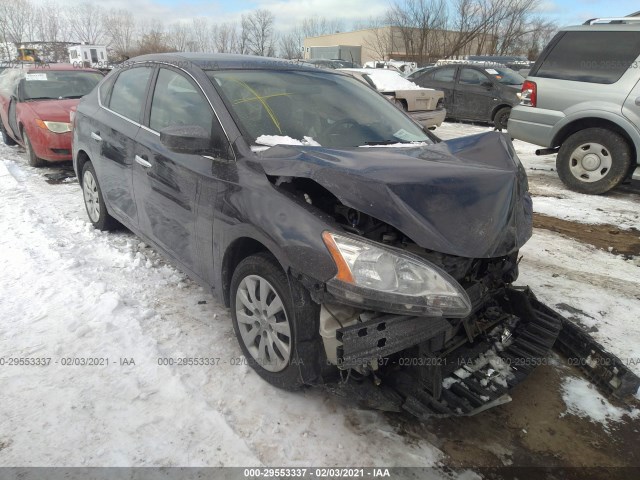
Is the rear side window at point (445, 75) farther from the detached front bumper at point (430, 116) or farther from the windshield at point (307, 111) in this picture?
the windshield at point (307, 111)

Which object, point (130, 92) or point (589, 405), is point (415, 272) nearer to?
point (589, 405)

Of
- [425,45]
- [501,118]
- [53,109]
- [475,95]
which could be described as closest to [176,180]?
[53,109]

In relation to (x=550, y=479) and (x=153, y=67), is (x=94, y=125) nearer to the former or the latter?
(x=153, y=67)

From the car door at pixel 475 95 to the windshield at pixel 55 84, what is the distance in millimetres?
9111

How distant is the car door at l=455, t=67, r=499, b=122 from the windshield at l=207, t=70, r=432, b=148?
368 inches

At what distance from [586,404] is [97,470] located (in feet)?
8.34

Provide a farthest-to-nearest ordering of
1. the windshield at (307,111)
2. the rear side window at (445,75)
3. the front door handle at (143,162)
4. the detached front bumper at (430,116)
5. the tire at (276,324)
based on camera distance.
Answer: the rear side window at (445,75) → the detached front bumper at (430,116) → the front door handle at (143,162) → the windshield at (307,111) → the tire at (276,324)

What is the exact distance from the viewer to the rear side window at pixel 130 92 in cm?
360

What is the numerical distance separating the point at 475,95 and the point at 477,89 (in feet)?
0.52

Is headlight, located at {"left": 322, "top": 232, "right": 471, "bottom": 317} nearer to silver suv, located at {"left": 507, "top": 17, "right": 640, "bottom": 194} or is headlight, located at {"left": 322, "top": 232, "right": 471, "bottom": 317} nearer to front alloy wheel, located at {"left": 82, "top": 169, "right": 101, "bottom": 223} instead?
front alloy wheel, located at {"left": 82, "top": 169, "right": 101, "bottom": 223}

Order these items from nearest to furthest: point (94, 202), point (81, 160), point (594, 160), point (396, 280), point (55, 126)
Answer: point (396, 280)
point (94, 202)
point (81, 160)
point (594, 160)
point (55, 126)

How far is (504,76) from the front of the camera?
38.5 ft

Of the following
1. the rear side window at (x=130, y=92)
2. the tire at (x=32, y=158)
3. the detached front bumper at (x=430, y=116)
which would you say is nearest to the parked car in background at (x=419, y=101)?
the detached front bumper at (x=430, y=116)

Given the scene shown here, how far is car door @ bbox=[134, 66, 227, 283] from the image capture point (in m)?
2.70
